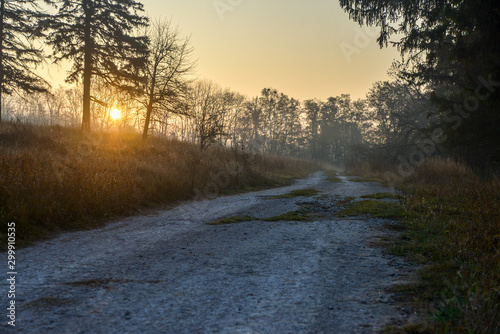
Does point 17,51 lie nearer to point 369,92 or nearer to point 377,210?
point 377,210

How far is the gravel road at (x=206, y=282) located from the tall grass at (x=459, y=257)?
1.09ft

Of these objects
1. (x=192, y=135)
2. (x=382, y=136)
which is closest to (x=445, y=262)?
(x=382, y=136)

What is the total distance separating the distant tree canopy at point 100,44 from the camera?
21781 mm

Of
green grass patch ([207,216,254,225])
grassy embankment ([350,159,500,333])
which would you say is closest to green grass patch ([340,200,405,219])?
grassy embankment ([350,159,500,333])

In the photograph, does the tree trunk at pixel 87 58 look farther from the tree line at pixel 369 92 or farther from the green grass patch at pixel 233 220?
the green grass patch at pixel 233 220

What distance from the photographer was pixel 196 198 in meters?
10.8

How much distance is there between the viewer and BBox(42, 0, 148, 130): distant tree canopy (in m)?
21.8

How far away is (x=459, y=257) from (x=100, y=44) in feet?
80.9

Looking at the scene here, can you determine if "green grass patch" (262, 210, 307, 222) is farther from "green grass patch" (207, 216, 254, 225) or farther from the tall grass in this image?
the tall grass

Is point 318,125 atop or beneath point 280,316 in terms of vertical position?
atop

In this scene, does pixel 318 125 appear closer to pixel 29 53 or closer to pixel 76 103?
pixel 76 103

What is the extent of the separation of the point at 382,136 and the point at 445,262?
5558cm

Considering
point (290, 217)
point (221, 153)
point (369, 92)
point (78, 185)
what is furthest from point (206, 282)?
point (369, 92)

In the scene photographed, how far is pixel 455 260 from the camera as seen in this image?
3795 mm
